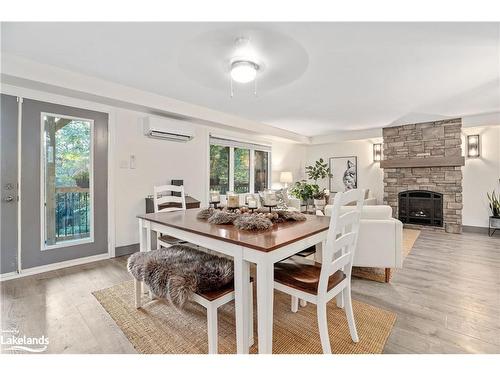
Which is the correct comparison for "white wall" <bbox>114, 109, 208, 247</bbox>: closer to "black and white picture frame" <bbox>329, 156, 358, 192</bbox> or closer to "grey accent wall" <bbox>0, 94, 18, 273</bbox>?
"grey accent wall" <bbox>0, 94, 18, 273</bbox>

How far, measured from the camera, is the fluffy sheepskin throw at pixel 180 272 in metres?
1.37

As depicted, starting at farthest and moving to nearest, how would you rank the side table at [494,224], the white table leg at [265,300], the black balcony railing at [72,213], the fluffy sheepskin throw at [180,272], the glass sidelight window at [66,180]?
the side table at [494,224], the black balcony railing at [72,213], the glass sidelight window at [66,180], the fluffy sheepskin throw at [180,272], the white table leg at [265,300]

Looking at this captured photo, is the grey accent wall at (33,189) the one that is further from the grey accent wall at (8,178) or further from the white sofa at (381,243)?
the white sofa at (381,243)

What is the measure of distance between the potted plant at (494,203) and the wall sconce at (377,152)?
216cm

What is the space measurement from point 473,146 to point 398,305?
470 centimetres

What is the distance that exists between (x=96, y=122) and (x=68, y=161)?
1.99 feet

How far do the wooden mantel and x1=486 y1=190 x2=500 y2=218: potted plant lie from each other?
843mm

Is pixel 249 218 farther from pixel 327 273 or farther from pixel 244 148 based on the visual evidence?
pixel 244 148

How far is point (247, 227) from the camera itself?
4.93 feet

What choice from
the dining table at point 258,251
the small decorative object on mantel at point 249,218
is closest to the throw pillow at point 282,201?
the small decorative object on mantel at point 249,218
